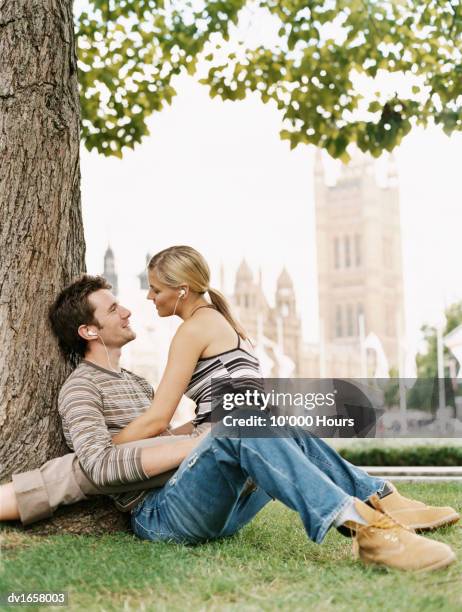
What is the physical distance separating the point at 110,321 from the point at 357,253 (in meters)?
95.9

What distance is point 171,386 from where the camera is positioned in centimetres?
310

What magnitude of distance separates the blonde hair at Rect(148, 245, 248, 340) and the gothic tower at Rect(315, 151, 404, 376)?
91179 mm

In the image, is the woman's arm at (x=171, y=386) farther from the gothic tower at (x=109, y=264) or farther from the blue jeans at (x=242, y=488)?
the gothic tower at (x=109, y=264)

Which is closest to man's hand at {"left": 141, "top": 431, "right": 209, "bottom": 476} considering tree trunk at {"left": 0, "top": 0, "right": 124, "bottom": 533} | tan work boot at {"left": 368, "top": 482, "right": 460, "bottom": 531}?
tree trunk at {"left": 0, "top": 0, "right": 124, "bottom": 533}

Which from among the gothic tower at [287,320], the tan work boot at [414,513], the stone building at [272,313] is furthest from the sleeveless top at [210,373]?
the gothic tower at [287,320]

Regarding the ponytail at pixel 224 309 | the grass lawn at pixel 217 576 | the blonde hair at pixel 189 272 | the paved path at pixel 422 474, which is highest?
the blonde hair at pixel 189 272

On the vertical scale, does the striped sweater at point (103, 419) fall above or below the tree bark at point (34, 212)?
below

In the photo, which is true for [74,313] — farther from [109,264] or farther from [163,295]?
[109,264]

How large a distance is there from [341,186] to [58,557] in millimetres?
97441

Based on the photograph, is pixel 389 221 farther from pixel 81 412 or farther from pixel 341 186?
pixel 81 412

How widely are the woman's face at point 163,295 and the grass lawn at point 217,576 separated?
2.92 feet

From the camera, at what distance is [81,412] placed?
3184 mm

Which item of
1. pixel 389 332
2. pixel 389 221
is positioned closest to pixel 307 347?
pixel 389 332

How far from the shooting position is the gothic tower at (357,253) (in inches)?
3777
